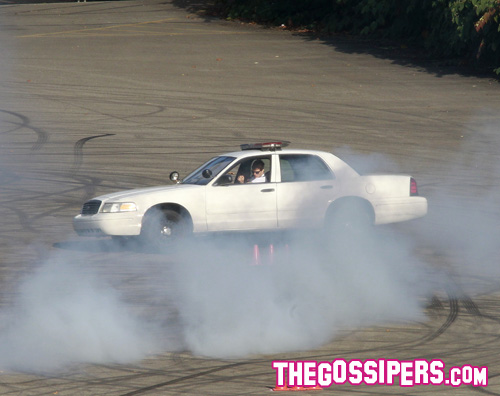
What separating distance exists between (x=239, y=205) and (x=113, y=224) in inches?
67.1

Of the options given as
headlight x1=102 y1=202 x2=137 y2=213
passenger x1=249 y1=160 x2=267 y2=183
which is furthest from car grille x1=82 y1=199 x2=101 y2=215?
passenger x1=249 y1=160 x2=267 y2=183

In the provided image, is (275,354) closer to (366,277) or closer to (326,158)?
(366,277)

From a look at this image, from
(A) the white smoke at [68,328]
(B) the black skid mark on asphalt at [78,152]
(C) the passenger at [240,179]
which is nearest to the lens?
(A) the white smoke at [68,328]

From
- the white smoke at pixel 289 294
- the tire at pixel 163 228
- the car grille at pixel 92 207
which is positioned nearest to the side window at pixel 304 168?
the white smoke at pixel 289 294

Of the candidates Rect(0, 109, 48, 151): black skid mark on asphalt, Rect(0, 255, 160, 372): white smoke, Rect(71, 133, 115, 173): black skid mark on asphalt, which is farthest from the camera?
Rect(0, 109, 48, 151): black skid mark on asphalt

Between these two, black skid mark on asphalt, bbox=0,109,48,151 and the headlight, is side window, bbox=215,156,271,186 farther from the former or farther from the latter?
black skid mark on asphalt, bbox=0,109,48,151

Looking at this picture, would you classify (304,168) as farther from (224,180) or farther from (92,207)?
(92,207)

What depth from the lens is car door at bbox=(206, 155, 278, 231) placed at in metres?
12.0

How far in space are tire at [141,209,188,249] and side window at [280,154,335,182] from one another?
167 cm

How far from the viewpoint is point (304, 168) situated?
12.5 metres

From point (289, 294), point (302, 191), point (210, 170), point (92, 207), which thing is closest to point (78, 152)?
point (92, 207)

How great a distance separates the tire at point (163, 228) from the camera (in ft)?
38.8

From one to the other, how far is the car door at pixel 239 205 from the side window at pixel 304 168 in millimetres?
424

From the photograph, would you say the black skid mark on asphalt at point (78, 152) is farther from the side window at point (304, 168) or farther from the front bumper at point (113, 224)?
the side window at point (304, 168)
